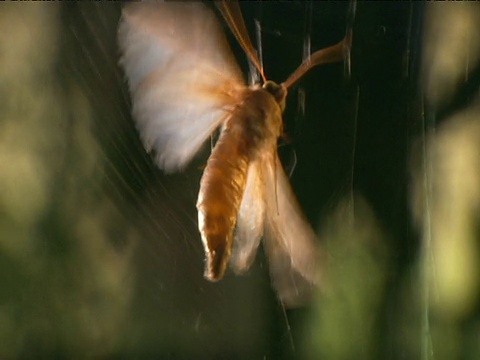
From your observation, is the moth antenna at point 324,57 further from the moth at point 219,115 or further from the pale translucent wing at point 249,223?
the pale translucent wing at point 249,223

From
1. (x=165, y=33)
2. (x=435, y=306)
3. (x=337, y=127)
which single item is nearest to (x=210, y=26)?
(x=165, y=33)

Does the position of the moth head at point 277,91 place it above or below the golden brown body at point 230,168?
above

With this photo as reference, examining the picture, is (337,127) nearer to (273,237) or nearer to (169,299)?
(273,237)

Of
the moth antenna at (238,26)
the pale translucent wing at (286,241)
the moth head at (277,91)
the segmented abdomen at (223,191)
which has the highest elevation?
the moth antenna at (238,26)

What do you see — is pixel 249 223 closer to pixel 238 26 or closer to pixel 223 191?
pixel 223 191

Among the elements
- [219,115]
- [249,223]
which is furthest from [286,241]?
[219,115]

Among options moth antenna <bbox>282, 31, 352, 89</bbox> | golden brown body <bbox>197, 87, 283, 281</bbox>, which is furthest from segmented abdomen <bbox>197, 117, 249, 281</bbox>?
moth antenna <bbox>282, 31, 352, 89</bbox>

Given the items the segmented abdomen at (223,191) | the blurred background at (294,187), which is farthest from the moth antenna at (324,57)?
the segmented abdomen at (223,191)

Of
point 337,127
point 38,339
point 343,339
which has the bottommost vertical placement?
point 343,339
